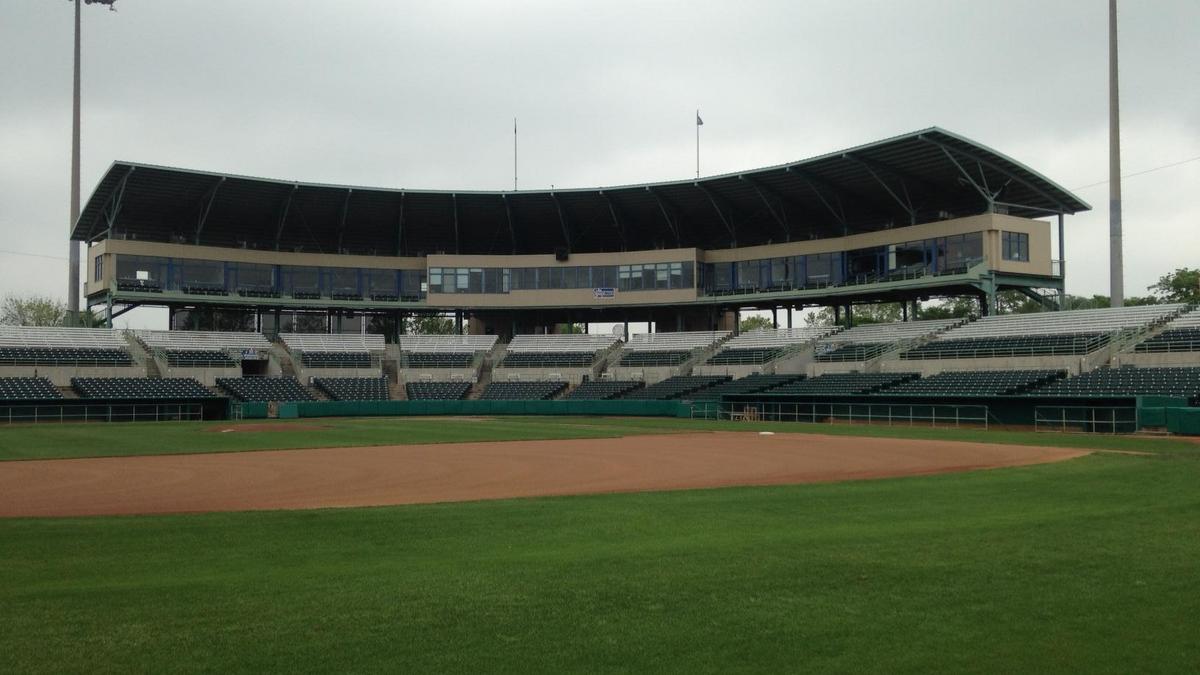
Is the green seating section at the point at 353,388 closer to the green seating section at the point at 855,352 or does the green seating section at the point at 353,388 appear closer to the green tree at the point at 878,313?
the green seating section at the point at 855,352

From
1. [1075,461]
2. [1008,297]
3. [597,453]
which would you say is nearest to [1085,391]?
[1075,461]

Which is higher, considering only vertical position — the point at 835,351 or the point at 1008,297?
the point at 1008,297

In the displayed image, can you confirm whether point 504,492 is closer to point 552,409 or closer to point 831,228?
point 552,409

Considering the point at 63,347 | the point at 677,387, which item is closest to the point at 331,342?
the point at 63,347

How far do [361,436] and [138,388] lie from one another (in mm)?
27282

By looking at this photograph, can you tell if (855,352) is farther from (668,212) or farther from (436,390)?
(436,390)

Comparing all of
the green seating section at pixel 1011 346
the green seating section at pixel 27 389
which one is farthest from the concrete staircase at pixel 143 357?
the green seating section at pixel 1011 346

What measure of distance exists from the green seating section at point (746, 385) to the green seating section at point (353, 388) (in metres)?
23.3

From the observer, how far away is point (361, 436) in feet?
123

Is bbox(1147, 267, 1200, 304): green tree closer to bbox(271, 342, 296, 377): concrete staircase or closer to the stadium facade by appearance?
the stadium facade

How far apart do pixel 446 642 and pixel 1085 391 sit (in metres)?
40.5

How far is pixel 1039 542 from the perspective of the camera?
440 inches

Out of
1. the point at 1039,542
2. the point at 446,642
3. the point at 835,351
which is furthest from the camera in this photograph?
the point at 835,351

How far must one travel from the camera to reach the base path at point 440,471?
17469 mm
